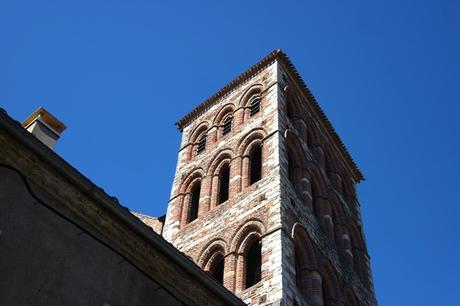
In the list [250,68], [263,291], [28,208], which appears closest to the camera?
[28,208]

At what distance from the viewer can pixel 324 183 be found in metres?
21.7

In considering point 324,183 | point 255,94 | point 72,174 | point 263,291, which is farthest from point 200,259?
point 72,174

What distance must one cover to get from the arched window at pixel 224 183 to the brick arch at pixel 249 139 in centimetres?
84

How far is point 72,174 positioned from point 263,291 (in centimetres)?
806

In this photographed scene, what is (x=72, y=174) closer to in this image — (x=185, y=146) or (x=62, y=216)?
(x=62, y=216)

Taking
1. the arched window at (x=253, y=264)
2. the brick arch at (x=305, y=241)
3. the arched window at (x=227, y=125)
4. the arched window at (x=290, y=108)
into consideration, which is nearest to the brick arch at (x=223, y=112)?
the arched window at (x=227, y=125)

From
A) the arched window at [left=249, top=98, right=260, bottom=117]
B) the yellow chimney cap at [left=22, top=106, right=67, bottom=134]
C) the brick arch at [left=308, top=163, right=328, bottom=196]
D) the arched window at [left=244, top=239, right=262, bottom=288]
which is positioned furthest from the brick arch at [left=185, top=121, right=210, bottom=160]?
the yellow chimney cap at [left=22, top=106, right=67, bottom=134]

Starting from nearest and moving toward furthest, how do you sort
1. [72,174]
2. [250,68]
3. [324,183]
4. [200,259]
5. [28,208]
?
[28,208], [72,174], [200,259], [324,183], [250,68]

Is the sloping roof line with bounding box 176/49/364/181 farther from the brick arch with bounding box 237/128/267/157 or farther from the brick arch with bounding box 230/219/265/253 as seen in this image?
the brick arch with bounding box 230/219/265/253

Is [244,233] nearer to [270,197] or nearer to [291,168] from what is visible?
[270,197]

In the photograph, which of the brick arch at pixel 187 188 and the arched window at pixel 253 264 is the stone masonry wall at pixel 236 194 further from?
the arched window at pixel 253 264

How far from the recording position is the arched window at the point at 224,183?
66.9 feet

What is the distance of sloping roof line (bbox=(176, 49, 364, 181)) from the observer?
23125 mm

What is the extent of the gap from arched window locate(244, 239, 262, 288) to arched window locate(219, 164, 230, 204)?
3104 mm
